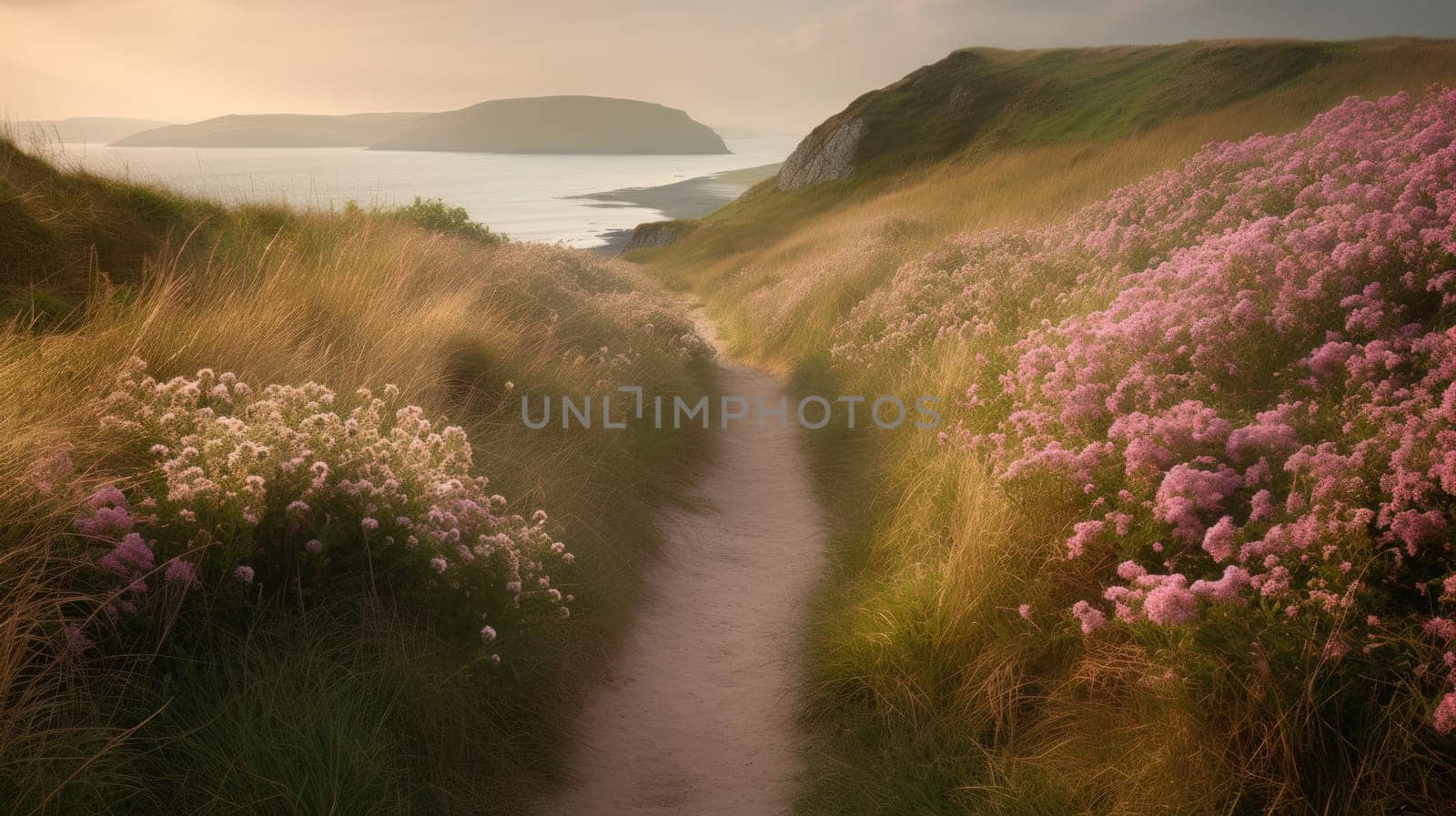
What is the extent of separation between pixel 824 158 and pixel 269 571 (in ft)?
146

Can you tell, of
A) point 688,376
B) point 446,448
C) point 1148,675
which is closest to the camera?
point 1148,675

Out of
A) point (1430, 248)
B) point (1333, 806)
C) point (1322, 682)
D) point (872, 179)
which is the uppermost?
point (1430, 248)

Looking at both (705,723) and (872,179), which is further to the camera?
(872,179)

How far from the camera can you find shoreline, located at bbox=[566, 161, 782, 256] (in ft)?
198

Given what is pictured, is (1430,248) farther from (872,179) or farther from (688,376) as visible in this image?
(872,179)

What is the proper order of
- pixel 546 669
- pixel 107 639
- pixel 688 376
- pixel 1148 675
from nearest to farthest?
1. pixel 107 639
2. pixel 1148 675
3. pixel 546 669
4. pixel 688 376

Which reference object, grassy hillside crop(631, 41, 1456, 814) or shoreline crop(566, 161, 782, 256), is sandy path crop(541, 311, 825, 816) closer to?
grassy hillside crop(631, 41, 1456, 814)

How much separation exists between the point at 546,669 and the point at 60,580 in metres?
2.59

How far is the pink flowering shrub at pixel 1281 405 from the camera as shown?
3783 mm

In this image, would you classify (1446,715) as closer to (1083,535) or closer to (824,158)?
(1083,535)

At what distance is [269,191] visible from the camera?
14125mm

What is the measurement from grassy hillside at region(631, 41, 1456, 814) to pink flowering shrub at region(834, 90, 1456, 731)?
0.02m

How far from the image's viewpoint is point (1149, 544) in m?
4.77

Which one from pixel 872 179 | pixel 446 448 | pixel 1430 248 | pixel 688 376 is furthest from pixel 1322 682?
pixel 872 179
